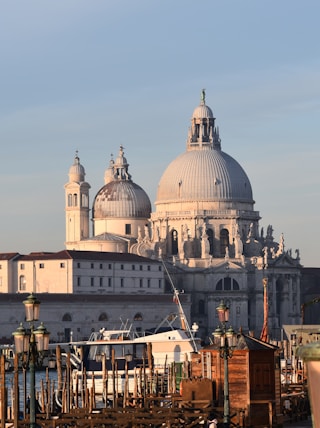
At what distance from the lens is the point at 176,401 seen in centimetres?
4166

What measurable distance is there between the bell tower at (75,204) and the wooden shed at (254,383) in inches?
4255

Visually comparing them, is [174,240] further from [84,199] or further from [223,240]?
[84,199]

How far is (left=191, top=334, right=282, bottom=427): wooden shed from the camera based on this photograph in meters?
39.3

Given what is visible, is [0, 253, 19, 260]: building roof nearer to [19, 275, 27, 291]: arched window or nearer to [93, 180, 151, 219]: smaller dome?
[19, 275, 27, 291]: arched window

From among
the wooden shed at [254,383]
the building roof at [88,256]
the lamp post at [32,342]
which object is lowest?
the wooden shed at [254,383]

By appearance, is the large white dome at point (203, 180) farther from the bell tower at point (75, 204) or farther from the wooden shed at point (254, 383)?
the wooden shed at point (254, 383)

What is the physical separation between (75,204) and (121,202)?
4450 millimetres

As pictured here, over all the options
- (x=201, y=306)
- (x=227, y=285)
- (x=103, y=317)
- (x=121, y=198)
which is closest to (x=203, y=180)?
(x=121, y=198)

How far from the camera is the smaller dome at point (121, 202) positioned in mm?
149250

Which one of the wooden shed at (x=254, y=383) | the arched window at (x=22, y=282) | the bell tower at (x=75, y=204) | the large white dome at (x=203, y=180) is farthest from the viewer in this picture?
the bell tower at (x=75, y=204)

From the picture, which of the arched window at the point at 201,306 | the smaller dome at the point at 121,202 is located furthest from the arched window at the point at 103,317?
the smaller dome at the point at 121,202

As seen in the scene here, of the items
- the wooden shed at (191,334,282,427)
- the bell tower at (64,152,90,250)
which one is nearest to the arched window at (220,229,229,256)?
the bell tower at (64,152,90,250)

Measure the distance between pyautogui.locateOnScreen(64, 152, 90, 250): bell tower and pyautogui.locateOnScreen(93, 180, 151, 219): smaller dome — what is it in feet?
5.13

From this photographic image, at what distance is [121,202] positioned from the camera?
14912 cm
